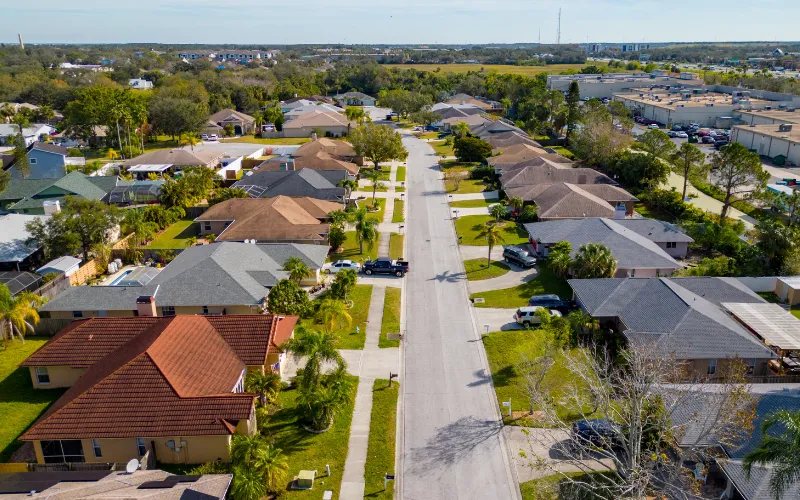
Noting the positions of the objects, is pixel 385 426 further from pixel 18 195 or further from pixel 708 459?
pixel 18 195

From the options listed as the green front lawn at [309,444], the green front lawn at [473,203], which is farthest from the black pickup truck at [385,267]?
the green front lawn at [473,203]

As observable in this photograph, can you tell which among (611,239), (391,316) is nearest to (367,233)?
(391,316)

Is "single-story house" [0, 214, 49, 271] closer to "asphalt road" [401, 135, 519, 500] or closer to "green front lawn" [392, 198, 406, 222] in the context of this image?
"asphalt road" [401, 135, 519, 500]

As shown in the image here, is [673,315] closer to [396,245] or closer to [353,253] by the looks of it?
[396,245]

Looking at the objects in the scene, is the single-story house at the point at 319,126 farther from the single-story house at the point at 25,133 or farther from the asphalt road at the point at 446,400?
the asphalt road at the point at 446,400

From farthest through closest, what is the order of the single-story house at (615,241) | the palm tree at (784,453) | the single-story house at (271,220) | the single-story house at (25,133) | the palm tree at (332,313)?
the single-story house at (25,133), the single-story house at (271,220), the single-story house at (615,241), the palm tree at (332,313), the palm tree at (784,453)

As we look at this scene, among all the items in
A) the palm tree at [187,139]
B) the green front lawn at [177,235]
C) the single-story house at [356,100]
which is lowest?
the green front lawn at [177,235]

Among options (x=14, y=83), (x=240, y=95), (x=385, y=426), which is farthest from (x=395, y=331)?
(x=14, y=83)
